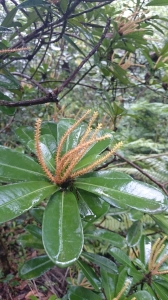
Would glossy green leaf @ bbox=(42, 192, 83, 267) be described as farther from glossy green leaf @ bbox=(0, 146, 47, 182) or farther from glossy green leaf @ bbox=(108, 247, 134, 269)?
glossy green leaf @ bbox=(108, 247, 134, 269)

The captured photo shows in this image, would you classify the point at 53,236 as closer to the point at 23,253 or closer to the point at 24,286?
the point at 24,286

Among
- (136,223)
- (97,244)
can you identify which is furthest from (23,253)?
(136,223)

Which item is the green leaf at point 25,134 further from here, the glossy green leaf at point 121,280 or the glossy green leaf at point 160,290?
the glossy green leaf at point 160,290

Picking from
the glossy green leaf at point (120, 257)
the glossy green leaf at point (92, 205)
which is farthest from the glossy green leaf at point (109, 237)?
the glossy green leaf at point (92, 205)

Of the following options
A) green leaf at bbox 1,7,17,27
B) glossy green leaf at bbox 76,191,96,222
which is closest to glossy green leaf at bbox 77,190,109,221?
glossy green leaf at bbox 76,191,96,222

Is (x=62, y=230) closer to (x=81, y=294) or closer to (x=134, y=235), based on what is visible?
(x=81, y=294)

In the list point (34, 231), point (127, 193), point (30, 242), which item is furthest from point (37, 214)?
point (127, 193)
